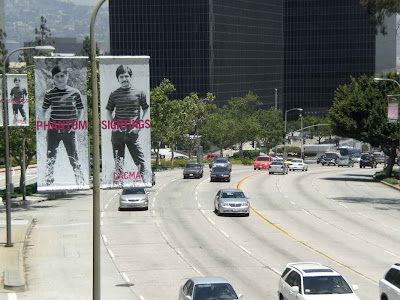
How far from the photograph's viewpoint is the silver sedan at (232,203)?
151ft

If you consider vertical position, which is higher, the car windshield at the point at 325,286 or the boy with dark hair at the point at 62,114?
the boy with dark hair at the point at 62,114

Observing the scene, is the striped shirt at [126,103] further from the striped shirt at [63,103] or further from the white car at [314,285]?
the white car at [314,285]

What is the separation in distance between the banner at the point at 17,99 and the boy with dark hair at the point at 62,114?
18561 mm

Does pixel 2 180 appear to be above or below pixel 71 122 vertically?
below

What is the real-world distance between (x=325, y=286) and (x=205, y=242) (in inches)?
649

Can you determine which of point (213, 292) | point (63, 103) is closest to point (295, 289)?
point (213, 292)

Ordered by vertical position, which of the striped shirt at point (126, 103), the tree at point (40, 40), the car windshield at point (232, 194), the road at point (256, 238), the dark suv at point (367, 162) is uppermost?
the tree at point (40, 40)

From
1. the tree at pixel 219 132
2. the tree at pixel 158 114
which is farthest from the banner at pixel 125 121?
the tree at pixel 219 132

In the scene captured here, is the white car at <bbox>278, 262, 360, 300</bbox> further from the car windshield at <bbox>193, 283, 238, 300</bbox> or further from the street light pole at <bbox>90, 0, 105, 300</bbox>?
the street light pole at <bbox>90, 0, 105, 300</bbox>

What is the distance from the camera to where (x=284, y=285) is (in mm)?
22594

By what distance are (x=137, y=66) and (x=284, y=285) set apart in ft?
33.7

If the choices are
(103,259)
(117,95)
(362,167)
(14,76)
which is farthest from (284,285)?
(362,167)

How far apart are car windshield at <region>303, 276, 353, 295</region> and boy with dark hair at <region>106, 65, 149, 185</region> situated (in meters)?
8.21

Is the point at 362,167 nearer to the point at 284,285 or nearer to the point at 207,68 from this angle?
the point at 207,68
